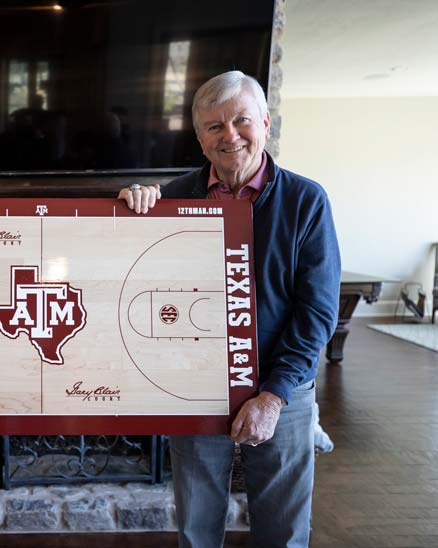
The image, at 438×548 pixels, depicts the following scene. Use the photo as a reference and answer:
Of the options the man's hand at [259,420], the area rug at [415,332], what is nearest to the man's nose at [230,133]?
the man's hand at [259,420]

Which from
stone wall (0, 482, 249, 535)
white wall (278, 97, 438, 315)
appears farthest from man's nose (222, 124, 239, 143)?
white wall (278, 97, 438, 315)

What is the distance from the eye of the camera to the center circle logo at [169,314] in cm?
113

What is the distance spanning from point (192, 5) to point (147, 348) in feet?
5.14

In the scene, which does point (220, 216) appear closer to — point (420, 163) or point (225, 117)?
point (225, 117)

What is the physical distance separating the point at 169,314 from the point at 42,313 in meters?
0.29

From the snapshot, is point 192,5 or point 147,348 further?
point 192,5

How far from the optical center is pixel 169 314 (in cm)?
113

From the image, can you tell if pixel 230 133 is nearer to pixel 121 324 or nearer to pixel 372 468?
pixel 121 324

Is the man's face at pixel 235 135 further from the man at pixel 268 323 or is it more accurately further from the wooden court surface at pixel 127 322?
the wooden court surface at pixel 127 322

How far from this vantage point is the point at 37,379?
1.12 metres

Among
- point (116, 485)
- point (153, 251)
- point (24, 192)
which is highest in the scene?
point (24, 192)

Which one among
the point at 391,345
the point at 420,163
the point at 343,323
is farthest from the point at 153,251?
the point at 420,163

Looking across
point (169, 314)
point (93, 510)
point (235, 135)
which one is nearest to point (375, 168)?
point (93, 510)

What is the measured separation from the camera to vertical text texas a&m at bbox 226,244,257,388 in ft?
3.65
